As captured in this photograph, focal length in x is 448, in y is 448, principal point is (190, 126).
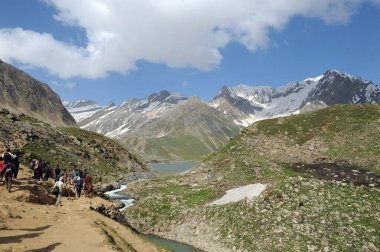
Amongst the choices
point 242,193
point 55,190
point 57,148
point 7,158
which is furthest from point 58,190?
point 57,148

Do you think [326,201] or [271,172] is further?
[271,172]

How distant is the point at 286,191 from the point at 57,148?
82.3 meters

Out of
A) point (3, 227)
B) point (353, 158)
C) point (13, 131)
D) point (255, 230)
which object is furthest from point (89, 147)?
point (3, 227)

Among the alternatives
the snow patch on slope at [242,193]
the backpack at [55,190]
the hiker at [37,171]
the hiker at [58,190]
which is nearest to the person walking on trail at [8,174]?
the hiker at [58,190]

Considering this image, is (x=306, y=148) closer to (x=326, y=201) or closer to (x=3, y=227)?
(x=326, y=201)

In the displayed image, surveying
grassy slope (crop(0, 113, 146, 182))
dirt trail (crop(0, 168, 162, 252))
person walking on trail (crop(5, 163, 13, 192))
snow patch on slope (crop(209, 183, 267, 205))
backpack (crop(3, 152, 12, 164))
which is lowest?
dirt trail (crop(0, 168, 162, 252))

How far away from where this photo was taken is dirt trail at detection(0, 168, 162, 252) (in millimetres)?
31641

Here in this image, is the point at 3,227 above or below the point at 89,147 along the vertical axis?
below

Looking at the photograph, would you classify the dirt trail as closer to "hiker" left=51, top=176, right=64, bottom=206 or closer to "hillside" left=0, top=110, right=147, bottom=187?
"hiker" left=51, top=176, right=64, bottom=206

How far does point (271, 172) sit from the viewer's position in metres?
75.2

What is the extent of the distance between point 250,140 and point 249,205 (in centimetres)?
3511

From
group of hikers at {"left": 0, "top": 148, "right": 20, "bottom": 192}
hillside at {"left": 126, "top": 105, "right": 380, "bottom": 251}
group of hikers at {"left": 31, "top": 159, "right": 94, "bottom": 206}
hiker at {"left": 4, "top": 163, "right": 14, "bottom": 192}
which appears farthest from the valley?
group of hikers at {"left": 31, "top": 159, "right": 94, "bottom": 206}

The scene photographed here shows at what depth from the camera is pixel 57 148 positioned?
12431 centimetres

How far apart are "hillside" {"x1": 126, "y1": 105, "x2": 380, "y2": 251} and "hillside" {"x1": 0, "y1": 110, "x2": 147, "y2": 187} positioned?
105ft
